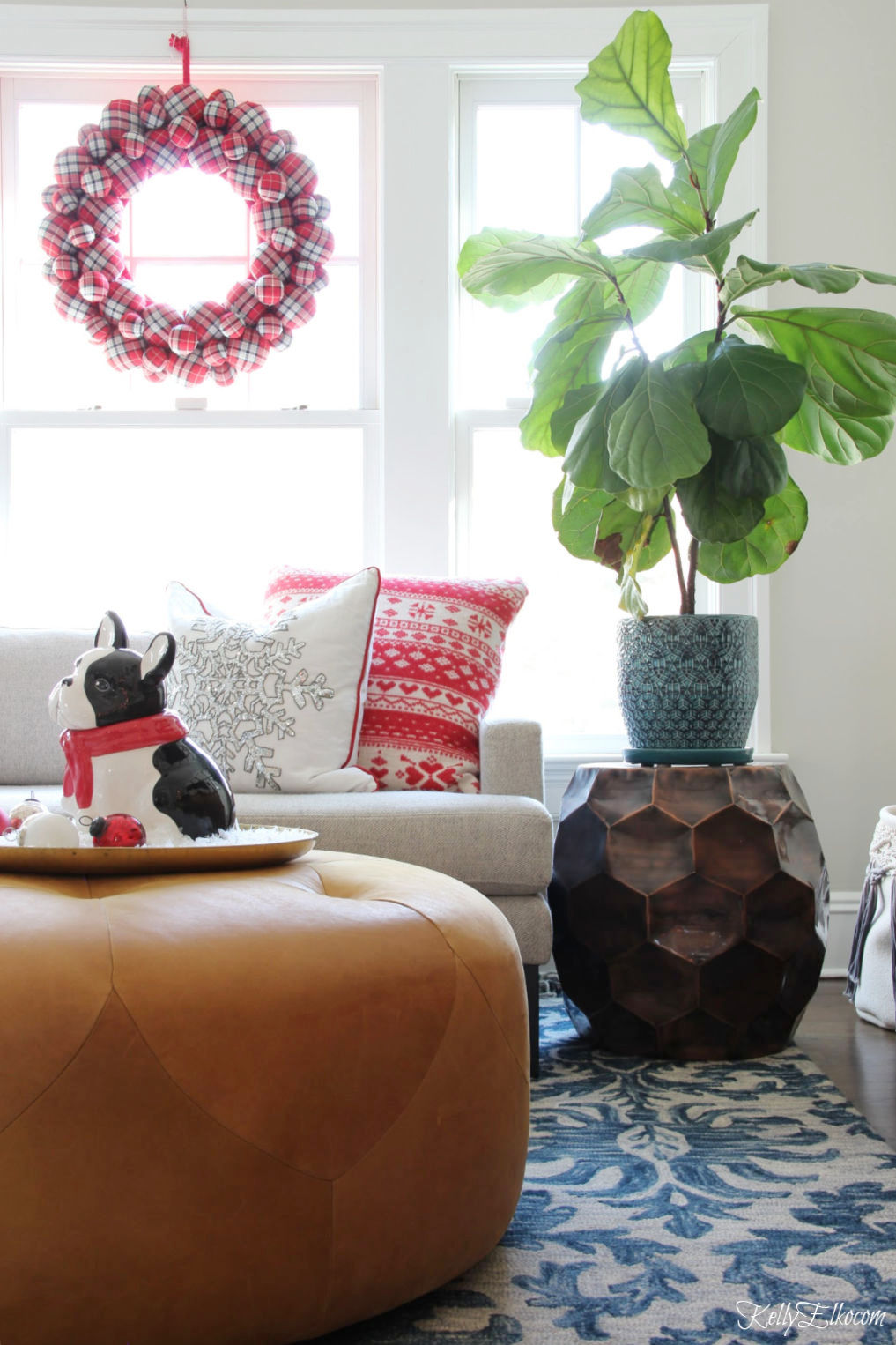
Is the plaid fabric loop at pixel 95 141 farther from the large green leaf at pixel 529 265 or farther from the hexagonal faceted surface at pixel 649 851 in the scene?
the hexagonal faceted surface at pixel 649 851

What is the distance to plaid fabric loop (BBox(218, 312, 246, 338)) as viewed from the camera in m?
3.10

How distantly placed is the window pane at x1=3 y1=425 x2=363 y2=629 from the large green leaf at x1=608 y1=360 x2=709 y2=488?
139cm

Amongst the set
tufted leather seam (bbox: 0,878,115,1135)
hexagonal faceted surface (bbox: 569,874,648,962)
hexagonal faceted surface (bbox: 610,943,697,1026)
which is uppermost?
tufted leather seam (bbox: 0,878,115,1135)

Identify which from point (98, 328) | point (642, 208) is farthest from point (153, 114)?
point (642, 208)

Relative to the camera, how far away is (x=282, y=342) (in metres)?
3.15

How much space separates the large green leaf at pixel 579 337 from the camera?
227 centimetres

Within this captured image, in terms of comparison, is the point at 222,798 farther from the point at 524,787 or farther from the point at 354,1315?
the point at 524,787

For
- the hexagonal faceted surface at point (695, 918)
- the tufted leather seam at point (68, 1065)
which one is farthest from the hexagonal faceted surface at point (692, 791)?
the tufted leather seam at point (68, 1065)

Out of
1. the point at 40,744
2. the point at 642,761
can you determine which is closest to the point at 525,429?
the point at 642,761

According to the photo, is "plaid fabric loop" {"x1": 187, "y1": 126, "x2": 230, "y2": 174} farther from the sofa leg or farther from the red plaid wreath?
the sofa leg

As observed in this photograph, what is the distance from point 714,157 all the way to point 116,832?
1.66 m

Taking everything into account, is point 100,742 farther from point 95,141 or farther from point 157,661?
point 95,141

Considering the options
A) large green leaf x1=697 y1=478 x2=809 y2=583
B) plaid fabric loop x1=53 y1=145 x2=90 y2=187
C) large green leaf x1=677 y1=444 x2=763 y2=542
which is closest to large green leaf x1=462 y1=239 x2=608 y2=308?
large green leaf x1=677 y1=444 x2=763 y2=542

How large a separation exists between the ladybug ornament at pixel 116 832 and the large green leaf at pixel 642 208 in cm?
151
